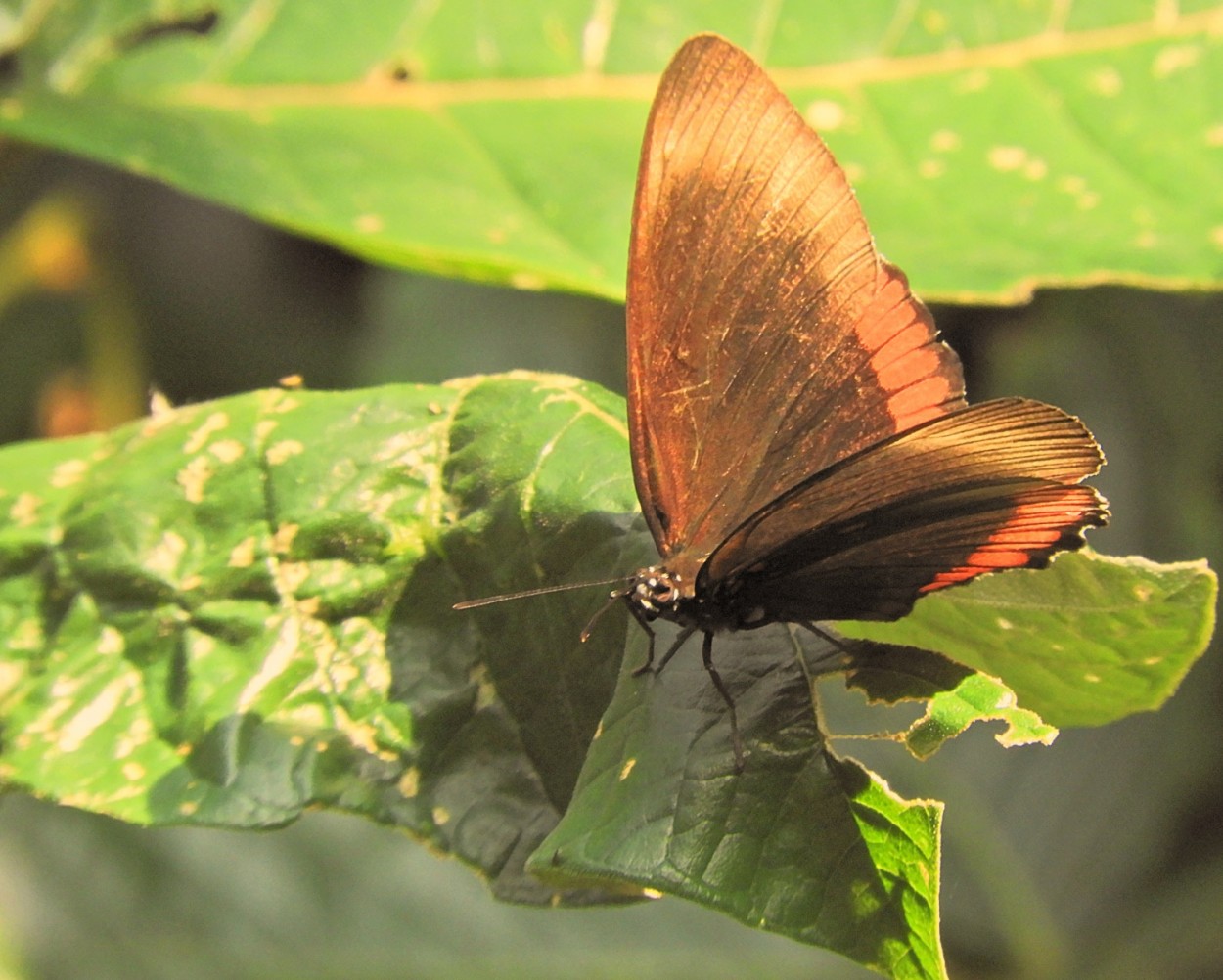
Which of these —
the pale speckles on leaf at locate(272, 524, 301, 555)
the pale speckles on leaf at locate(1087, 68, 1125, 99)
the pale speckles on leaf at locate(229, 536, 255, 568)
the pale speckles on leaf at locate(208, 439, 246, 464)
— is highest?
the pale speckles on leaf at locate(1087, 68, 1125, 99)

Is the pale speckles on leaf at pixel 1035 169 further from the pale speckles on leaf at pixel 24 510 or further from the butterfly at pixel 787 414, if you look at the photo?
the pale speckles on leaf at pixel 24 510

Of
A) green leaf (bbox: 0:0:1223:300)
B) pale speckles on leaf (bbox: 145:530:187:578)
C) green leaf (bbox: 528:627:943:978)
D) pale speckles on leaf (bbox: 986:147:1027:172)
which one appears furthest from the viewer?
pale speckles on leaf (bbox: 986:147:1027:172)

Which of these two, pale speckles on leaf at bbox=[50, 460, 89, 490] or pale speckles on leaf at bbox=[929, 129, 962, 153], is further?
pale speckles on leaf at bbox=[929, 129, 962, 153]

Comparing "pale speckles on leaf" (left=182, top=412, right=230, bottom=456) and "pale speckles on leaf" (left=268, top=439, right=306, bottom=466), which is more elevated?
"pale speckles on leaf" (left=268, top=439, right=306, bottom=466)

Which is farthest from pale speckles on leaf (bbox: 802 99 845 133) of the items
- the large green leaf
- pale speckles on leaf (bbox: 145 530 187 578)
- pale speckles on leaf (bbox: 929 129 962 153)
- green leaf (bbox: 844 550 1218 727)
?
pale speckles on leaf (bbox: 145 530 187 578)

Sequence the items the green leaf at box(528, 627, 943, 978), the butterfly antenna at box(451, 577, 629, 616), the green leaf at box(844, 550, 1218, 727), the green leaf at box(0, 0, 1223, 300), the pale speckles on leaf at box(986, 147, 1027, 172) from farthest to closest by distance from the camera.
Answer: the pale speckles on leaf at box(986, 147, 1027, 172) < the green leaf at box(0, 0, 1223, 300) < the butterfly antenna at box(451, 577, 629, 616) < the green leaf at box(844, 550, 1218, 727) < the green leaf at box(528, 627, 943, 978)

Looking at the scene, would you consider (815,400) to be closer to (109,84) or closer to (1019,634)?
(1019,634)

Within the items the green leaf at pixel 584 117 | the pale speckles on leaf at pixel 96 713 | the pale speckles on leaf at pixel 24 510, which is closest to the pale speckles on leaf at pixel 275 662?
the pale speckles on leaf at pixel 96 713

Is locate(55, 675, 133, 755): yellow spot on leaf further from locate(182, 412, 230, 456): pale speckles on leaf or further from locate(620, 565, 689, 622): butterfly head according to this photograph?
locate(620, 565, 689, 622): butterfly head
